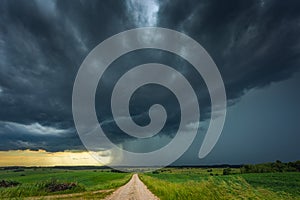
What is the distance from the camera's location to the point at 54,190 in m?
26.7

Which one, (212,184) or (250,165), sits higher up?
(250,165)

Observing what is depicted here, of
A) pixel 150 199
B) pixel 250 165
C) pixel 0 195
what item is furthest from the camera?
pixel 250 165

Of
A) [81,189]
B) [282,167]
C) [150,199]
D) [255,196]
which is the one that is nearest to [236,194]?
[255,196]

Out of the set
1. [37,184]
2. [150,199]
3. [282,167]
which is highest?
[282,167]

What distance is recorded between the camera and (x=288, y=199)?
6078 millimetres

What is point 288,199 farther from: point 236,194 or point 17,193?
point 17,193

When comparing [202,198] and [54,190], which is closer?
[202,198]

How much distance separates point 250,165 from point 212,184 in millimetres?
87354

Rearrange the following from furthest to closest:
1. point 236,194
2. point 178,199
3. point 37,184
→ point 37,184
point 178,199
point 236,194

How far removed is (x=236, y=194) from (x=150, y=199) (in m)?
11.5

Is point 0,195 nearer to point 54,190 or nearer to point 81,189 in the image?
point 54,190

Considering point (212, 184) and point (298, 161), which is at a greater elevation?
point (298, 161)

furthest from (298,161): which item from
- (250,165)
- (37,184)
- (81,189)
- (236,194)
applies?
(236,194)

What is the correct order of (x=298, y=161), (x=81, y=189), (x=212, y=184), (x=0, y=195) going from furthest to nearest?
(x=298, y=161) → (x=81, y=189) → (x=0, y=195) → (x=212, y=184)
